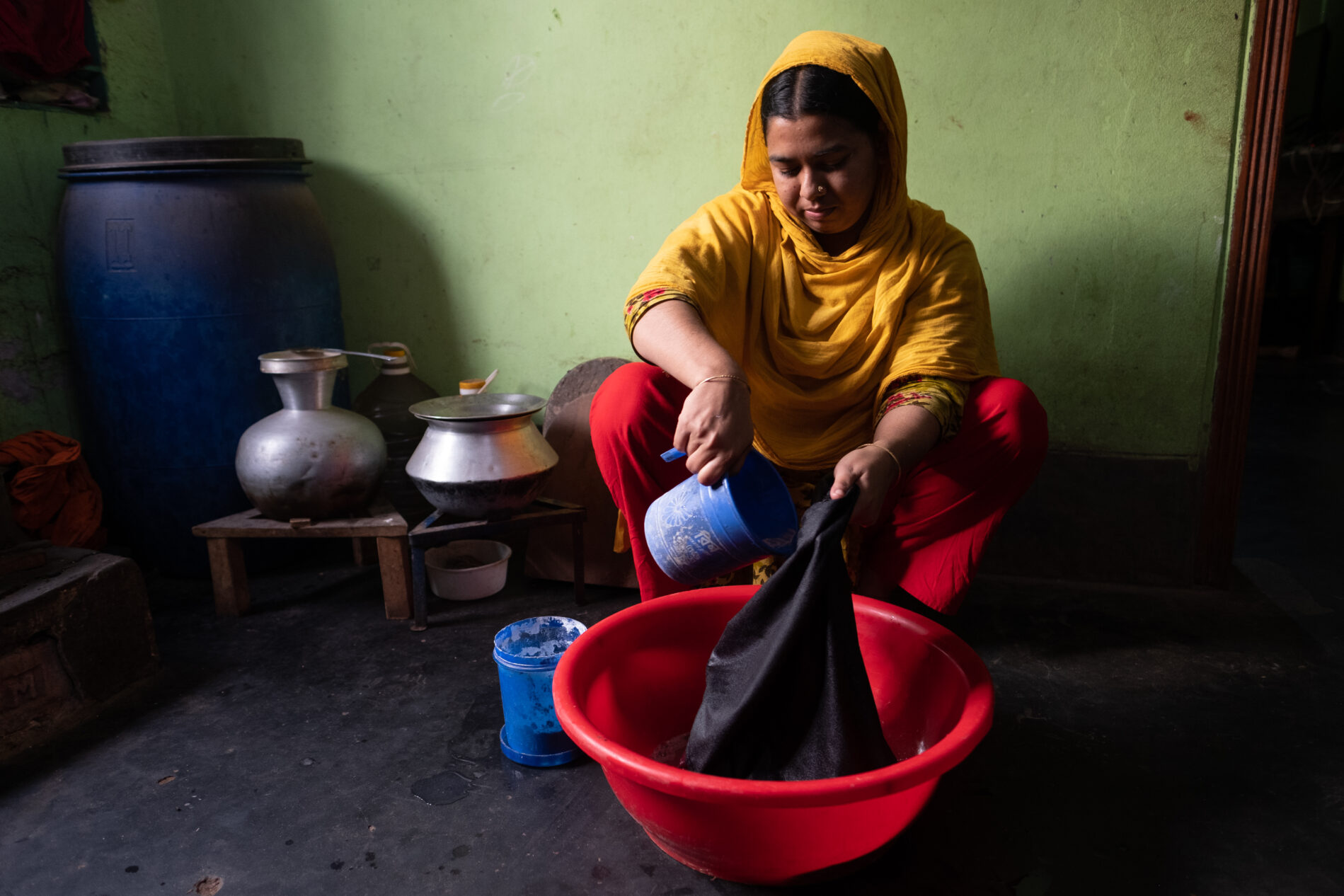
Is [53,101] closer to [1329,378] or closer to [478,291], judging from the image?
[478,291]

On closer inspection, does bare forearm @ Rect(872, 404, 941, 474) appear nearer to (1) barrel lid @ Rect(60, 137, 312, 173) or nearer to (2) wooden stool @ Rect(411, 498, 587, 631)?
(2) wooden stool @ Rect(411, 498, 587, 631)

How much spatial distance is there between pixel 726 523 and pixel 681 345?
1.27 ft

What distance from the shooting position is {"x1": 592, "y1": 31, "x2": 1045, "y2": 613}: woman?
1558mm

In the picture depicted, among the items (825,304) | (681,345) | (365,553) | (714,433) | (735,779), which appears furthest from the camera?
(365,553)

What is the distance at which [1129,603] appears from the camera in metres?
2.15

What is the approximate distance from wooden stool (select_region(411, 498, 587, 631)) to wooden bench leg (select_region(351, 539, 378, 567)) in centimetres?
36

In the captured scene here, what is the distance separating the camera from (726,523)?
3.96ft

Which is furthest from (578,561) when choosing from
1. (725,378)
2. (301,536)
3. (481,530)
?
(725,378)

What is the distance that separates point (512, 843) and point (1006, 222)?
180cm

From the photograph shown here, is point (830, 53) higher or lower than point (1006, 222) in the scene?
higher

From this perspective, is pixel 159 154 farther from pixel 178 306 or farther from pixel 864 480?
pixel 864 480

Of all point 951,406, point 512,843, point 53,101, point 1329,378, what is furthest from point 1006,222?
point 1329,378

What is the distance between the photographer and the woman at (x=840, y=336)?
1558 mm

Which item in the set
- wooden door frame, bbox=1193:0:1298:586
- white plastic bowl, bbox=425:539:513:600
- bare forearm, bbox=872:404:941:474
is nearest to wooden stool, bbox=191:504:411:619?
white plastic bowl, bbox=425:539:513:600
